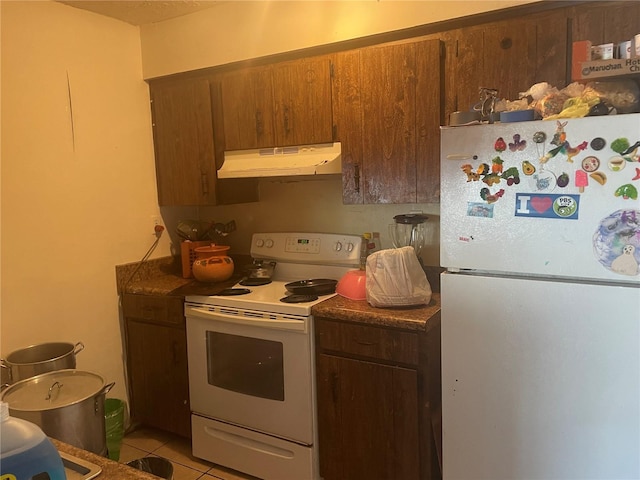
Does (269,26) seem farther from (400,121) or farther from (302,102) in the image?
(400,121)

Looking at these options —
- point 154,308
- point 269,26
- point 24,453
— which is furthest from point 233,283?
point 24,453

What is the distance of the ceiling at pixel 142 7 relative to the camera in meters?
2.53

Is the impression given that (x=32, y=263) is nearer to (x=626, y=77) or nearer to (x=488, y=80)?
(x=488, y=80)

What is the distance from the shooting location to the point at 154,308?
106 inches

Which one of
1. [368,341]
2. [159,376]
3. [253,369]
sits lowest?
[159,376]

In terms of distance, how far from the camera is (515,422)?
5.08ft

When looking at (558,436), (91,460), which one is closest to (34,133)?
(91,460)

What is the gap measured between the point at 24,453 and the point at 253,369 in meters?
1.67

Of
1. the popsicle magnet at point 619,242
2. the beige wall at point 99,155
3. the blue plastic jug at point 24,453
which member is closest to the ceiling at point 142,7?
the beige wall at point 99,155

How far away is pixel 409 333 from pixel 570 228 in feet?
2.51

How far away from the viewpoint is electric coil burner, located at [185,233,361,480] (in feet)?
7.32

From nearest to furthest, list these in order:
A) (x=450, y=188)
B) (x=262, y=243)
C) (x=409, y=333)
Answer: (x=450, y=188), (x=409, y=333), (x=262, y=243)

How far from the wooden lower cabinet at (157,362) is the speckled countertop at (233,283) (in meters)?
0.08

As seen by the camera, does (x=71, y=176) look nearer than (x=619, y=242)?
No
